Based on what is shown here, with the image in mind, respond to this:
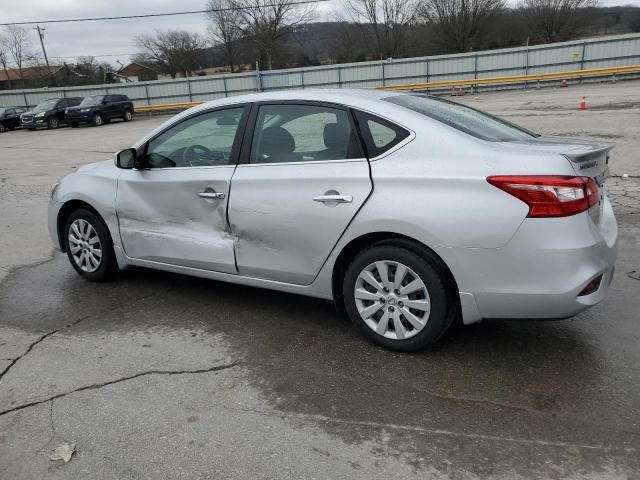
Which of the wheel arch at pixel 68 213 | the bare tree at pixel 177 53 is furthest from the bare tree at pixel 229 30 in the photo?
the wheel arch at pixel 68 213

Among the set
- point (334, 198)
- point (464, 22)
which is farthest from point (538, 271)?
point (464, 22)

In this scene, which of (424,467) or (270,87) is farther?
(270,87)

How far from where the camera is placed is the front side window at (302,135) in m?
3.51

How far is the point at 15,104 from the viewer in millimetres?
37000

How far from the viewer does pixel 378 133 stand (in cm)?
340

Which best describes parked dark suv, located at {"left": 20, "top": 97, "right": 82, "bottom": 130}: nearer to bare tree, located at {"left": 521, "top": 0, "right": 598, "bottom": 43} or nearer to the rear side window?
the rear side window

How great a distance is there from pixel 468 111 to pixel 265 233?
1738 mm

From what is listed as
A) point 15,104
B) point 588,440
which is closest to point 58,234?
point 588,440

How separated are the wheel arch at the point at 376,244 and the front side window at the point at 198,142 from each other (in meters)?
1.14

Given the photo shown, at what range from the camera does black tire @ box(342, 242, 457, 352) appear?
3186mm

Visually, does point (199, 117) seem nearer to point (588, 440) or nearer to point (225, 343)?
point (225, 343)

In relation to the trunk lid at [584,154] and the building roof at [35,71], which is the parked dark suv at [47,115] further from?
the building roof at [35,71]

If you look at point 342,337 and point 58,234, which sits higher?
point 58,234

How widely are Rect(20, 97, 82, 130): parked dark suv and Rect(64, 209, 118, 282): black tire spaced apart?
27140 mm
